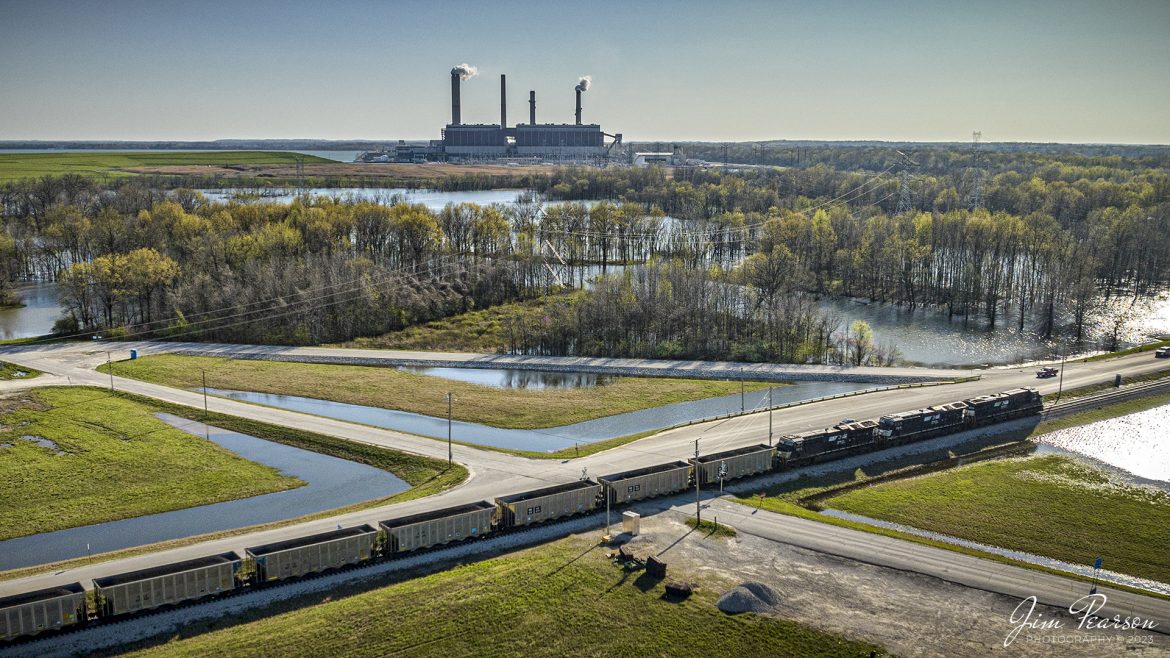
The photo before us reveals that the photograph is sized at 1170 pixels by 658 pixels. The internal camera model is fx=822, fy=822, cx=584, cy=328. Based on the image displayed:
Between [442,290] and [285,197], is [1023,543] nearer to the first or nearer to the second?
[442,290]

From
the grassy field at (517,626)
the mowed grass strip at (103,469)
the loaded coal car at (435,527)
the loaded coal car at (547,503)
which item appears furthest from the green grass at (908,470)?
the mowed grass strip at (103,469)

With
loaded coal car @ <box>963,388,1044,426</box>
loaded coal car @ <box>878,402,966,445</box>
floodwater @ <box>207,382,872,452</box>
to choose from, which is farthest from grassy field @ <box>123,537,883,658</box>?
loaded coal car @ <box>963,388,1044,426</box>

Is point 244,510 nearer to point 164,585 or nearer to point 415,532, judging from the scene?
point 164,585

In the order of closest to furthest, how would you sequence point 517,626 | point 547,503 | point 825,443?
point 517,626 → point 547,503 → point 825,443

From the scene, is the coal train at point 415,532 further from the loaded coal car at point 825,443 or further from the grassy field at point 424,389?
the grassy field at point 424,389

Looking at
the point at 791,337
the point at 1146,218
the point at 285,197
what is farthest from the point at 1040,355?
the point at 285,197

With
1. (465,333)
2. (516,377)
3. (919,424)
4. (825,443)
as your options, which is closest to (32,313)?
(465,333)
